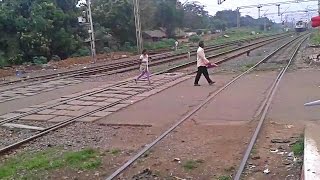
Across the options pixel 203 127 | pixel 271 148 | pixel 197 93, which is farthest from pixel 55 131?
pixel 197 93

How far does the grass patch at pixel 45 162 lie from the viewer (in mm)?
6441

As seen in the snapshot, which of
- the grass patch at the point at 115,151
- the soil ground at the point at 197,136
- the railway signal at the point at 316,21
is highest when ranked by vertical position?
the railway signal at the point at 316,21

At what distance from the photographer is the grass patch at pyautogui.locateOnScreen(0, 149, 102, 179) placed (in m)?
6.44

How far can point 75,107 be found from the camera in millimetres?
12133

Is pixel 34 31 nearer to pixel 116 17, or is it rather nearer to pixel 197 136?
pixel 116 17

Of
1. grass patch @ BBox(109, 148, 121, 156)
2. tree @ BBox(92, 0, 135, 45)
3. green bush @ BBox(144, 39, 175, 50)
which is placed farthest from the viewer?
green bush @ BBox(144, 39, 175, 50)

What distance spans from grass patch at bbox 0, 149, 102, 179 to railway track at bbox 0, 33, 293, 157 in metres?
0.78

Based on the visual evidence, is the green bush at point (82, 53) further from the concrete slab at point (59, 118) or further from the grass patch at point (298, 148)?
the grass patch at point (298, 148)

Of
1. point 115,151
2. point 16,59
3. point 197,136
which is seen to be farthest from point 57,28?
point 115,151

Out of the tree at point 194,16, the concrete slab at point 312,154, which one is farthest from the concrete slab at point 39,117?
the tree at point 194,16

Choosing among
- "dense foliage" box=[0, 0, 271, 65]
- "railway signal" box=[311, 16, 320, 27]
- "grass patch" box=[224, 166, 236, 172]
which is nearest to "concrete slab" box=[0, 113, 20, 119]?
"grass patch" box=[224, 166, 236, 172]

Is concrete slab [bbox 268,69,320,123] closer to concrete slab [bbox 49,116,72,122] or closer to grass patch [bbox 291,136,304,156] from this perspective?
grass patch [bbox 291,136,304,156]

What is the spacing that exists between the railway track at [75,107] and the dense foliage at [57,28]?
21059mm

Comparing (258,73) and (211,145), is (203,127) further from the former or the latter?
(258,73)
